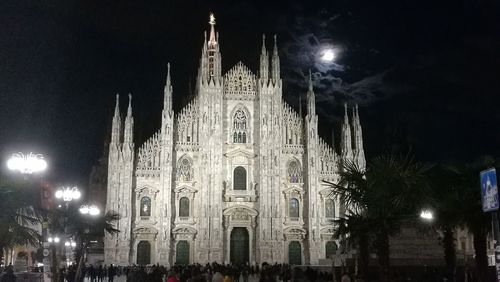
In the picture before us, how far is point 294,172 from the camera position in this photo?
2061 inches

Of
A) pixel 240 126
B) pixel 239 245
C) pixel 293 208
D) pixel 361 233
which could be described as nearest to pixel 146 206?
pixel 239 245

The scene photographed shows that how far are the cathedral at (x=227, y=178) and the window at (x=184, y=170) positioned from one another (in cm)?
9

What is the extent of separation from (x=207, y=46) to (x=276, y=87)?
7.75 m

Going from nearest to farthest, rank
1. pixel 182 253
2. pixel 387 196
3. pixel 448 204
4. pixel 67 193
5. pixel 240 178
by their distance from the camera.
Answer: pixel 387 196, pixel 448 204, pixel 67 193, pixel 182 253, pixel 240 178

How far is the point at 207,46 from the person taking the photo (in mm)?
53812

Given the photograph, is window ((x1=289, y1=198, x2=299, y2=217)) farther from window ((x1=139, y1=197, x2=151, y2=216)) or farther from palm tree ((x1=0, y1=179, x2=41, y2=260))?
palm tree ((x1=0, y1=179, x2=41, y2=260))

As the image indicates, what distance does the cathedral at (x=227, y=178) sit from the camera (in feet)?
161

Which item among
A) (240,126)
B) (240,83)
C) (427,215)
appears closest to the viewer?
(427,215)

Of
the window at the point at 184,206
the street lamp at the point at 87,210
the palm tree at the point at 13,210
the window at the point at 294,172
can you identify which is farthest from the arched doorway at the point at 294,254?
the palm tree at the point at 13,210

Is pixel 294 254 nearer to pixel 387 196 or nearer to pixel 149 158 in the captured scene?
pixel 149 158

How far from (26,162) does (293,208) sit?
3290 cm

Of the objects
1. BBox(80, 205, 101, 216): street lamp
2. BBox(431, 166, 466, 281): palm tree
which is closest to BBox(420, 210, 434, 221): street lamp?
BBox(431, 166, 466, 281): palm tree

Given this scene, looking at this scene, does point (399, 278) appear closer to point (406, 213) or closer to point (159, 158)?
point (406, 213)

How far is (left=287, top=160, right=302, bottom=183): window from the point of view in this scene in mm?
52125
